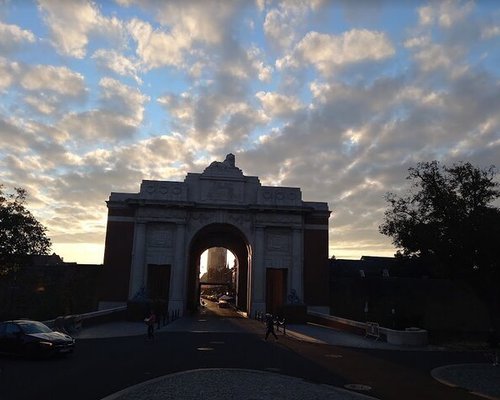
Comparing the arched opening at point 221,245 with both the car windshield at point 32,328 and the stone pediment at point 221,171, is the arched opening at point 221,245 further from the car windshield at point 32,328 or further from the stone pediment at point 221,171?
the car windshield at point 32,328

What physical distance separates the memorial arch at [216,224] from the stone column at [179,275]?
4.0 inches

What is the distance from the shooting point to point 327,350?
22.0 meters

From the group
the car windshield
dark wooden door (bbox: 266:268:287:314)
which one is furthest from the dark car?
dark wooden door (bbox: 266:268:287:314)

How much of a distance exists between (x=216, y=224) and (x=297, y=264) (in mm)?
9904

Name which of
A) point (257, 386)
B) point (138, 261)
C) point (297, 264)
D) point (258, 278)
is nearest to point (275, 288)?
point (297, 264)

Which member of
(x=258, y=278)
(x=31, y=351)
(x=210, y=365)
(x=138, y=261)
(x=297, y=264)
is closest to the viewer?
(x=210, y=365)

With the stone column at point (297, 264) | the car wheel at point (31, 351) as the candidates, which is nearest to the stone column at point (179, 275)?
the stone column at point (297, 264)

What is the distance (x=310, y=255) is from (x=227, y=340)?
29.3 meters

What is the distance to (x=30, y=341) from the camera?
16734 millimetres

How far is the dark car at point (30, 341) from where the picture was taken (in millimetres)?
16641

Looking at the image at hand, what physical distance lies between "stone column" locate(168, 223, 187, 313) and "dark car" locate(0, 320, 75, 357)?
32.6 m

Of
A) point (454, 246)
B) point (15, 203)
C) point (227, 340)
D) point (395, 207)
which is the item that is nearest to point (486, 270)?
point (454, 246)

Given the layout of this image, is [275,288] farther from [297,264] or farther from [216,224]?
[216,224]

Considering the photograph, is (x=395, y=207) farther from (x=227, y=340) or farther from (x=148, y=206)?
(x=148, y=206)
